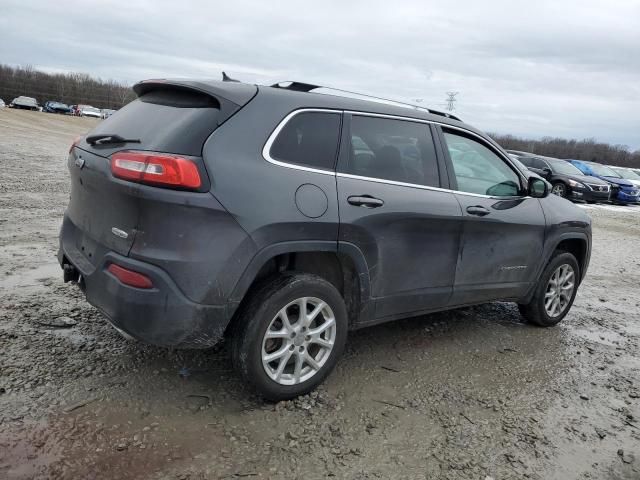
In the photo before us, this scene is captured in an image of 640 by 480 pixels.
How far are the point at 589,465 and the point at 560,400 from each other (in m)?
0.77

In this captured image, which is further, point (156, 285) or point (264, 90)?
point (264, 90)

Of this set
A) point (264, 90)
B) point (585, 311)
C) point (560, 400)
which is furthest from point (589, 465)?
point (585, 311)

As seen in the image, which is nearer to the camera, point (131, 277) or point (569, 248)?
point (131, 277)

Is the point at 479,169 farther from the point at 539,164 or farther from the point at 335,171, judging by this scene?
the point at 539,164

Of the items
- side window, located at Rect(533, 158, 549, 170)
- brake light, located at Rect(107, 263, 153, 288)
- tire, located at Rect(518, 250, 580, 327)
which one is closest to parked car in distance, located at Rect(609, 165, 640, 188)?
side window, located at Rect(533, 158, 549, 170)

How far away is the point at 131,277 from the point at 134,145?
74 cm

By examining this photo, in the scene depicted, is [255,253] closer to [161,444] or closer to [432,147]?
[161,444]

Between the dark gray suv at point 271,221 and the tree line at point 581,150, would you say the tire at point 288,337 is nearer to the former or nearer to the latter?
the dark gray suv at point 271,221

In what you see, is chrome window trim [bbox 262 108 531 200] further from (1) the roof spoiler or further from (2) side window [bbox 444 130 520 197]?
(1) the roof spoiler

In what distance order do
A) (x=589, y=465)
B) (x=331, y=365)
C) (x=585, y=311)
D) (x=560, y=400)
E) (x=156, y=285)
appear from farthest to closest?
(x=585, y=311)
(x=560, y=400)
(x=331, y=365)
(x=589, y=465)
(x=156, y=285)

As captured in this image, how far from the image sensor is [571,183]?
63.9 feet

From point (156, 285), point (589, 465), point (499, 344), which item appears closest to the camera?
point (156, 285)

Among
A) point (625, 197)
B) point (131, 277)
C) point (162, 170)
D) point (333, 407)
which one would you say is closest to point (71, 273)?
point (131, 277)

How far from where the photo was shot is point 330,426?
313 centimetres
